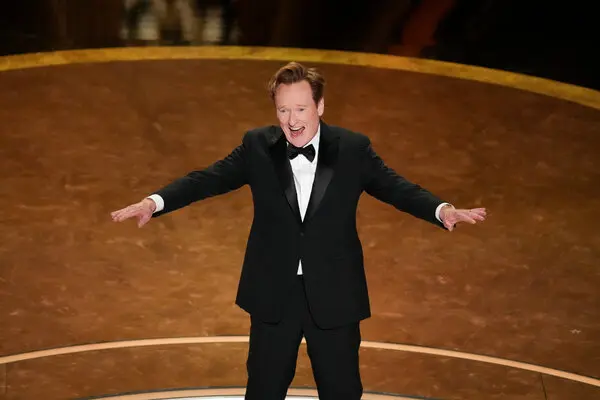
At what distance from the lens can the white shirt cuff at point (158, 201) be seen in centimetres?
278

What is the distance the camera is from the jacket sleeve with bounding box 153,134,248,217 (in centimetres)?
283

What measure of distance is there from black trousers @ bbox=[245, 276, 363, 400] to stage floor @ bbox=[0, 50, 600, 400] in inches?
29.6

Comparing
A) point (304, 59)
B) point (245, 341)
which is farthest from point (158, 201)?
point (304, 59)

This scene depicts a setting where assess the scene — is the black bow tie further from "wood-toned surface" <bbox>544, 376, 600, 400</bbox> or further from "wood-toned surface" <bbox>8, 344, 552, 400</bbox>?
"wood-toned surface" <bbox>544, 376, 600, 400</bbox>

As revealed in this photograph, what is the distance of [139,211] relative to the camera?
2.72 m

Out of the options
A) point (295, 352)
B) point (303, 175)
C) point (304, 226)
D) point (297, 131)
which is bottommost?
point (295, 352)

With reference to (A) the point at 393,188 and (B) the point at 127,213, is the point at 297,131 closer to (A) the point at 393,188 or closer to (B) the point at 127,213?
(A) the point at 393,188

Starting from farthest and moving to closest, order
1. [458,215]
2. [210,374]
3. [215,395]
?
[210,374] < [215,395] < [458,215]

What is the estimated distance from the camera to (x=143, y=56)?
19.3 ft

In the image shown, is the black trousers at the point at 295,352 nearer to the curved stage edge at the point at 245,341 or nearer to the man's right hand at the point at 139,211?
the man's right hand at the point at 139,211

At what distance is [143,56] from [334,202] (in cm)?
336

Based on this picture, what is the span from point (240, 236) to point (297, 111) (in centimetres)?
165

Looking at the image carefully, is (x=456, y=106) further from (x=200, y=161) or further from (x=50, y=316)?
(x=50, y=316)

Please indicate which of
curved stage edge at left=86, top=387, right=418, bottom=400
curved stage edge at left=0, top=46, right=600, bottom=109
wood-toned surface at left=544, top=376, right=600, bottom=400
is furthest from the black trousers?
curved stage edge at left=0, top=46, right=600, bottom=109
